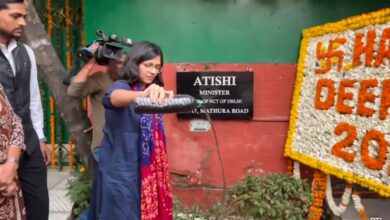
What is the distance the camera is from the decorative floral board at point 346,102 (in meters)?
3.38

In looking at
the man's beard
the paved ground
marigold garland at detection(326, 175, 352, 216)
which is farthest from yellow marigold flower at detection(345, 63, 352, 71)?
the man's beard

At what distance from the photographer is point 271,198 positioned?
13.5 ft

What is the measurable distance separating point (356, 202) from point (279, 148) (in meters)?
0.90

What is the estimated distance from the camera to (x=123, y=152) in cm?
270

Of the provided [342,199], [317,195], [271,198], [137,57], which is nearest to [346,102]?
[342,199]

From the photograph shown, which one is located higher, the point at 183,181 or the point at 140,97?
the point at 140,97

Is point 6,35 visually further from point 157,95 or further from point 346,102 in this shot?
point 346,102

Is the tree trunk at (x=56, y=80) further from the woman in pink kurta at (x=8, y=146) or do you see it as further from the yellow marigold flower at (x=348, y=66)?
the yellow marigold flower at (x=348, y=66)

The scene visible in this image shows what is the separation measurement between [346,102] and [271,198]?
1.07 m

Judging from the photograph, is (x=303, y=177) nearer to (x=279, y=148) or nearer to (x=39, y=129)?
(x=279, y=148)

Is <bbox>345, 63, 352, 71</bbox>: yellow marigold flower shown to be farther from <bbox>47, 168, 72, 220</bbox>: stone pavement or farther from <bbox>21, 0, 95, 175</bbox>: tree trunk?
<bbox>47, 168, 72, 220</bbox>: stone pavement

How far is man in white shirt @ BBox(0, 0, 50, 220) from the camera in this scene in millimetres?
2686

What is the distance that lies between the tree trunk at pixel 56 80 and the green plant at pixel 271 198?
1335mm

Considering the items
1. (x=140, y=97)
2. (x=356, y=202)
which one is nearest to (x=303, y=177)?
(x=356, y=202)
